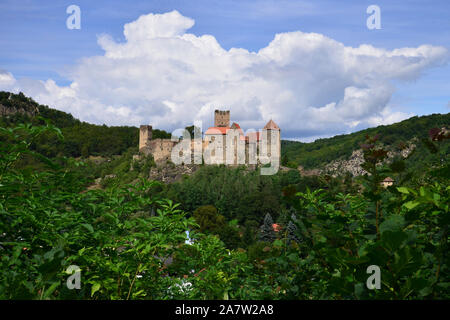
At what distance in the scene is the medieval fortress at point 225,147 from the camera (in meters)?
70.6

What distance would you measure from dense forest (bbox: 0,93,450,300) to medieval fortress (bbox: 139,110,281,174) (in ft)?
217

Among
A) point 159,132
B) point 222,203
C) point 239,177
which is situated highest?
point 159,132

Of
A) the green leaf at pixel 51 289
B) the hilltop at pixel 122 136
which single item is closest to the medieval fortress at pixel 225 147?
the hilltop at pixel 122 136

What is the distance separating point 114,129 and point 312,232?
424ft

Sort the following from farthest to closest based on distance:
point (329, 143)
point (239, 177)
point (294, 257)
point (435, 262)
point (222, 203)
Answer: point (329, 143)
point (239, 177)
point (222, 203)
point (294, 257)
point (435, 262)

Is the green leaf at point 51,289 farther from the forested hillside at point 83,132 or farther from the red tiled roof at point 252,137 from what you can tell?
the forested hillside at point 83,132

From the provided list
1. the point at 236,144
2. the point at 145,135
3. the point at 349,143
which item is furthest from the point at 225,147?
the point at 349,143

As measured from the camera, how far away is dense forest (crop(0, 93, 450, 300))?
1.43 m

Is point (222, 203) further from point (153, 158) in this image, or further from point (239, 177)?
point (153, 158)

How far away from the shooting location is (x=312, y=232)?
1.96 m

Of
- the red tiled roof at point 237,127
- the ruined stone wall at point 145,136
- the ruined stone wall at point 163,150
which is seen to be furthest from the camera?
the ruined stone wall at point 145,136

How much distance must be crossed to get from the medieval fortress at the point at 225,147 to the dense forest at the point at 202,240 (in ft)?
217

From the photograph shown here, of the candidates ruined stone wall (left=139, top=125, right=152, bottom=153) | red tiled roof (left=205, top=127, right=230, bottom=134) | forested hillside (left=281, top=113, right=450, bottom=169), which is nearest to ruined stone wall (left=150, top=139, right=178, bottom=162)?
ruined stone wall (left=139, top=125, right=152, bottom=153)
